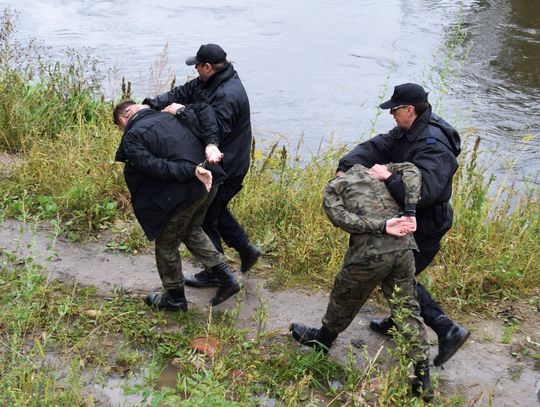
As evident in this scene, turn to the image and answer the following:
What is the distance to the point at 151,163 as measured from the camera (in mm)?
4250

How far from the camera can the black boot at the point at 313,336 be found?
4.42 m

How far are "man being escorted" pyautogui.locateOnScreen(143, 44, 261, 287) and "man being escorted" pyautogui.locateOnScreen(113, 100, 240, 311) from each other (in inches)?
5.3

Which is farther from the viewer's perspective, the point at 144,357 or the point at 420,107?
the point at 144,357

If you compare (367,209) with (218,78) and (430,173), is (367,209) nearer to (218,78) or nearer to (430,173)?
(430,173)

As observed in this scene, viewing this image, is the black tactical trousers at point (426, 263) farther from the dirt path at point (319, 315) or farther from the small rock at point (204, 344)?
the small rock at point (204, 344)

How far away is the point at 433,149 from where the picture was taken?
13.0 feet

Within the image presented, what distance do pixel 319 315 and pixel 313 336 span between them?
592 millimetres

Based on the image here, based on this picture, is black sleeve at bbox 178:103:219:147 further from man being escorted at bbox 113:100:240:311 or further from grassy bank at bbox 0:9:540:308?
grassy bank at bbox 0:9:540:308

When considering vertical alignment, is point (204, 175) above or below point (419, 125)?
below

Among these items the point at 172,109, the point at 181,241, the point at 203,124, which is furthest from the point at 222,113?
the point at 181,241

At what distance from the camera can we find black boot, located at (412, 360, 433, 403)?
407 cm

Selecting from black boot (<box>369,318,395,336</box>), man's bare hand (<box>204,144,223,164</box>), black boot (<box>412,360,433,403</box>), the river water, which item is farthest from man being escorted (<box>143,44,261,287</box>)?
the river water

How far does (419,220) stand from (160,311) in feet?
5.84

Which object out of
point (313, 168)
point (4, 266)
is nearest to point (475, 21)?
point (313, 168)
